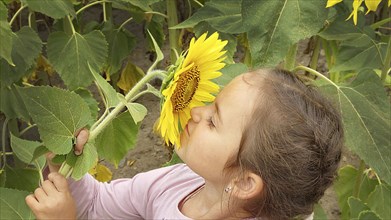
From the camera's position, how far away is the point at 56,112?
77cm

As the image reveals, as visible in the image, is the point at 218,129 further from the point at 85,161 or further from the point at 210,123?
the point at 85,161

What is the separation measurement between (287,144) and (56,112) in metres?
0.24

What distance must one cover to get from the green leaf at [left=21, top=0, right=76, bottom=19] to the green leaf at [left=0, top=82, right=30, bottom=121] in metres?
0.21

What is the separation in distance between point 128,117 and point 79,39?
10.1 inches

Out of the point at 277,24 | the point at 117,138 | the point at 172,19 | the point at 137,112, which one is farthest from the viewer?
the point at 172,19

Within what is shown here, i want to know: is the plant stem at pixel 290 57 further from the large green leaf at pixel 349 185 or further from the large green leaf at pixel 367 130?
the large green leaf at pixel 349 185

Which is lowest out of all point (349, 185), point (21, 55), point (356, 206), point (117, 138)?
point (349, 185)

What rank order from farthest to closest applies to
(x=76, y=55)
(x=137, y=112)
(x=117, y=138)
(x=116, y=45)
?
(x=116, y=45), (x=76, y=55), (x=117, y=138), (x=137, y=112)

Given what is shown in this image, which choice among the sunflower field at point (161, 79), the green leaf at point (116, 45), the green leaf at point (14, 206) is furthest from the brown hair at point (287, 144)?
the green leaf at point (116, 45)

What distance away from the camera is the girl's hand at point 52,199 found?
2.58 feet

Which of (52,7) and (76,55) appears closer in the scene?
(52,7)

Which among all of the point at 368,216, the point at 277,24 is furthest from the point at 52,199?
the point at 368,216

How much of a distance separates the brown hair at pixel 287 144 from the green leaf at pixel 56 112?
17 centimetres

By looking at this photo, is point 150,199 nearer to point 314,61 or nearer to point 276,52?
point 276,52
